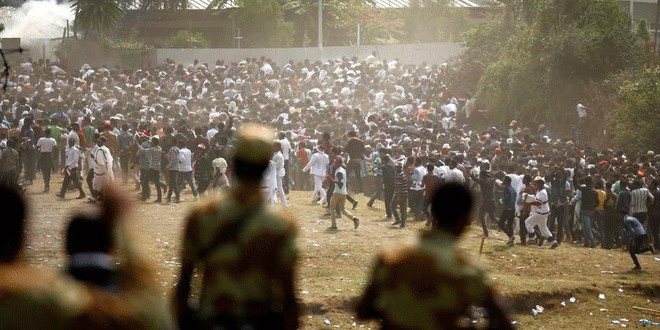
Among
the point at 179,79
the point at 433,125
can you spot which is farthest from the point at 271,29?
the point at 433,125

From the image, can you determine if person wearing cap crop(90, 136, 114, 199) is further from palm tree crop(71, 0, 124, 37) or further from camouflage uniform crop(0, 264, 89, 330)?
camouflage uniform crop(0, 264, 89, 330)

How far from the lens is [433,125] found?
32125 millimetres

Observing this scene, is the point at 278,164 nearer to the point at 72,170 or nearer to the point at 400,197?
the point at 400,197

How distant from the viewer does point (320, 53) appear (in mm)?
46844

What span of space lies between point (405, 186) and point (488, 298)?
54.4ft

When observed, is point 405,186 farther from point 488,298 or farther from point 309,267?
point 488,298

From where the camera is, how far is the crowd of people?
68.0 ft

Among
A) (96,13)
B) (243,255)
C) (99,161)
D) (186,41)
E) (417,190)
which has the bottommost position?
(417,190)

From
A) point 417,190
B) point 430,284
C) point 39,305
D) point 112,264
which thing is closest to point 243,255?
point 430,284

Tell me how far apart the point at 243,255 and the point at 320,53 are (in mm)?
41486

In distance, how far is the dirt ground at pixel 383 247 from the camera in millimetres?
15422

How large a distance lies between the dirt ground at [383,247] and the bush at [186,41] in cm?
2506

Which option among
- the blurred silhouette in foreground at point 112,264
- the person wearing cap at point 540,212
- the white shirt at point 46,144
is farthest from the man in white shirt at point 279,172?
the blurred silhouette in foreground at point 112,264

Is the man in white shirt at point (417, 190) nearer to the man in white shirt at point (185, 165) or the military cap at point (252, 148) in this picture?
the man in white shirt at point (185, 165)
